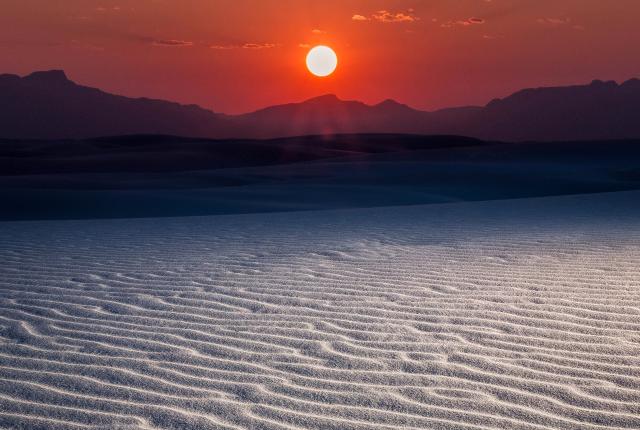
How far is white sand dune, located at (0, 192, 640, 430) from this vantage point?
11.8 ft

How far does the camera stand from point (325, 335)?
496 centimetres

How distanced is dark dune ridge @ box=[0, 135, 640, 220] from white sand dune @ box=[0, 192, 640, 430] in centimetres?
824

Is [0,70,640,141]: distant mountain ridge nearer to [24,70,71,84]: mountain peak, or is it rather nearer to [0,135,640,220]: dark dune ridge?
[24,70,71,84]: mountain peak

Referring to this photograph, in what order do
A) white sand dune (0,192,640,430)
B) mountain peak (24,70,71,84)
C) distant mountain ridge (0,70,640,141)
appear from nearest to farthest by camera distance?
white sand dune (0,192,640,430) < distant mountain ridge (0,70,640,141) < mountain peak (24,70,71,84)

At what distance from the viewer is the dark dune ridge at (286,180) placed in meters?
18.0

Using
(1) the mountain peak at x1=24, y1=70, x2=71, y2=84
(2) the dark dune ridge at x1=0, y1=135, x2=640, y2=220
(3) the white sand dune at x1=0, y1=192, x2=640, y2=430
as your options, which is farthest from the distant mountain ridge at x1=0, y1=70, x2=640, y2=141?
(3) the white sand dune at x1=0, y1=192, x2=640, y2=430

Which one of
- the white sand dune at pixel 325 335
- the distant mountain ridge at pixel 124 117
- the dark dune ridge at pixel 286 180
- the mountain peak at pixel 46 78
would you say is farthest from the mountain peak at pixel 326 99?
the white sand dune at pixel 325 335

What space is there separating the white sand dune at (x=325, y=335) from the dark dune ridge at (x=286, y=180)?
27.0 feet

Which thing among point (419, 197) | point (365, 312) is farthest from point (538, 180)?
point (365, 312)

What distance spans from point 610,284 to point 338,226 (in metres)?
6.54

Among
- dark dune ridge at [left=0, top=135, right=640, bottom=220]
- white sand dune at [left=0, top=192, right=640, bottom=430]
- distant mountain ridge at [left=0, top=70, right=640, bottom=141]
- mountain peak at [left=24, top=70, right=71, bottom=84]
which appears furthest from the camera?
mountain peak at [left=24, top=70, right=71, bottom=84]

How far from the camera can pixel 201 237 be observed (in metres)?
11.3

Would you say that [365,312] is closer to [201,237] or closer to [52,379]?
[52,379]

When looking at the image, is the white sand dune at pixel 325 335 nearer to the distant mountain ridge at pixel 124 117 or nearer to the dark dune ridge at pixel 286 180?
the dark dune ridge at pixel 286 180
